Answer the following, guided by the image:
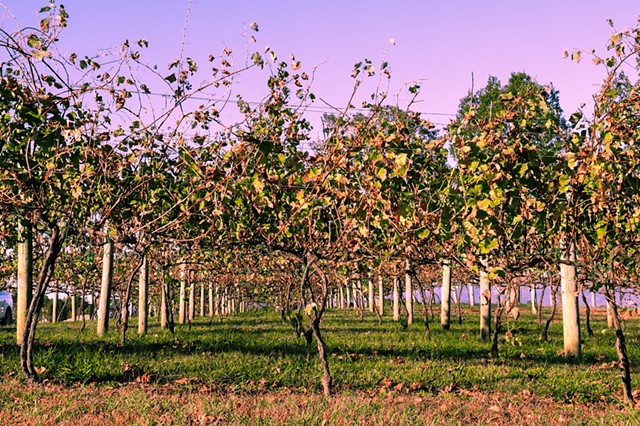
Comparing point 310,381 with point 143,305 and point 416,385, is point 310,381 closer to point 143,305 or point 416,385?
point 416,385

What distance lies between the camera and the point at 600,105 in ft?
22.0

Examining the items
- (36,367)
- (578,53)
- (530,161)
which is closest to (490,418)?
(530,161)

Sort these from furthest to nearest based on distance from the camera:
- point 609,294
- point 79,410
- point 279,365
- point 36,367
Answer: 1. point 279,365
2. point 36,367
3. point 609,294
4. point 79,410

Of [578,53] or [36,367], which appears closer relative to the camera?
[578,53]

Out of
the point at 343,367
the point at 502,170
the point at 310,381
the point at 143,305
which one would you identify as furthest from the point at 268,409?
the point at 143,305

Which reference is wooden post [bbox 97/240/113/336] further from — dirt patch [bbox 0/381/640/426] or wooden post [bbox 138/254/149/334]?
dirt patch [bbox 0/381/640/426]

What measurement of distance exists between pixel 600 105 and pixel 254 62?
12.9 feet

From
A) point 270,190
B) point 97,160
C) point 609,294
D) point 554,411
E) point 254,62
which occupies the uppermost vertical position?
point 254,62

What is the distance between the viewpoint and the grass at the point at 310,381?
237 inches

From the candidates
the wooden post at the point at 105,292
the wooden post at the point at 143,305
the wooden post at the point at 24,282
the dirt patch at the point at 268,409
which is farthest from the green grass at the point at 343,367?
the wooden post at the point at 143,305

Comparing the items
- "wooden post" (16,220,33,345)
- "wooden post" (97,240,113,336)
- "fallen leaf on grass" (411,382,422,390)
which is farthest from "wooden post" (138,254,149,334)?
"fallen leaf on grass" (411,382,422,390)

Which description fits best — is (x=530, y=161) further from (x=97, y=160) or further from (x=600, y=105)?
(x=97, y=160)

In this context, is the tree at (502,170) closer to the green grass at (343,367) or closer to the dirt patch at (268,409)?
the dirt patch at (268,409)

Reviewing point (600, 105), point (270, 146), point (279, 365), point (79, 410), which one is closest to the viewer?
point (79, 410)
